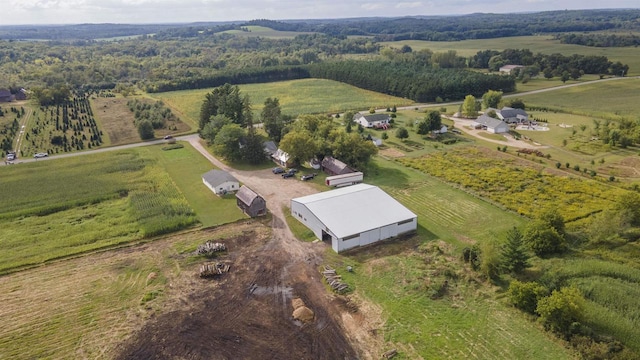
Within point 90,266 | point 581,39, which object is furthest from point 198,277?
point 581,39

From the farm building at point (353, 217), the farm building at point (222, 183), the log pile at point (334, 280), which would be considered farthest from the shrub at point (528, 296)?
the farm building at point (222, 183)

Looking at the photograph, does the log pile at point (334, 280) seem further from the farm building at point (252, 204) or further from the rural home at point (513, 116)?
the rural home at point (513, 116)

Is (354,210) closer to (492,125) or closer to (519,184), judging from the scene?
(519,184)

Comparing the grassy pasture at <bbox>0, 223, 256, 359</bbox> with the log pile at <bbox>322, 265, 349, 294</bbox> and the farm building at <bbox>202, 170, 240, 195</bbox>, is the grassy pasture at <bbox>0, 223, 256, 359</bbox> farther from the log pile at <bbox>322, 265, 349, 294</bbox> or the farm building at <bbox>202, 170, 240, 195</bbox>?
the log pile at <bbox>322, 265, 349, 294</bbox>

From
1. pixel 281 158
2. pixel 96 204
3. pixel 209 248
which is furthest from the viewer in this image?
pixel 281 158

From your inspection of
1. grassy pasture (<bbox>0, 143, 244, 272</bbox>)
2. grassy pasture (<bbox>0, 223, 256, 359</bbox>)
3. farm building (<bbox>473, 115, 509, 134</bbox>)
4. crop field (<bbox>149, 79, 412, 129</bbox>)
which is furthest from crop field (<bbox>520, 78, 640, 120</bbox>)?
grassy pasture (<bbox>0, 223, 256, 359</bbox>)

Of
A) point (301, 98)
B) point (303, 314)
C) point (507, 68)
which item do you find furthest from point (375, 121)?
point (507, 68)

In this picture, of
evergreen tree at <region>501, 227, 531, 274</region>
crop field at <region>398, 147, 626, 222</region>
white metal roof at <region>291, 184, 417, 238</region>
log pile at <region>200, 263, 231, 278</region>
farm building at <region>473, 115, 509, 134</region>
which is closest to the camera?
evergreen tree at <region>501, 227, 531, 274</region>
